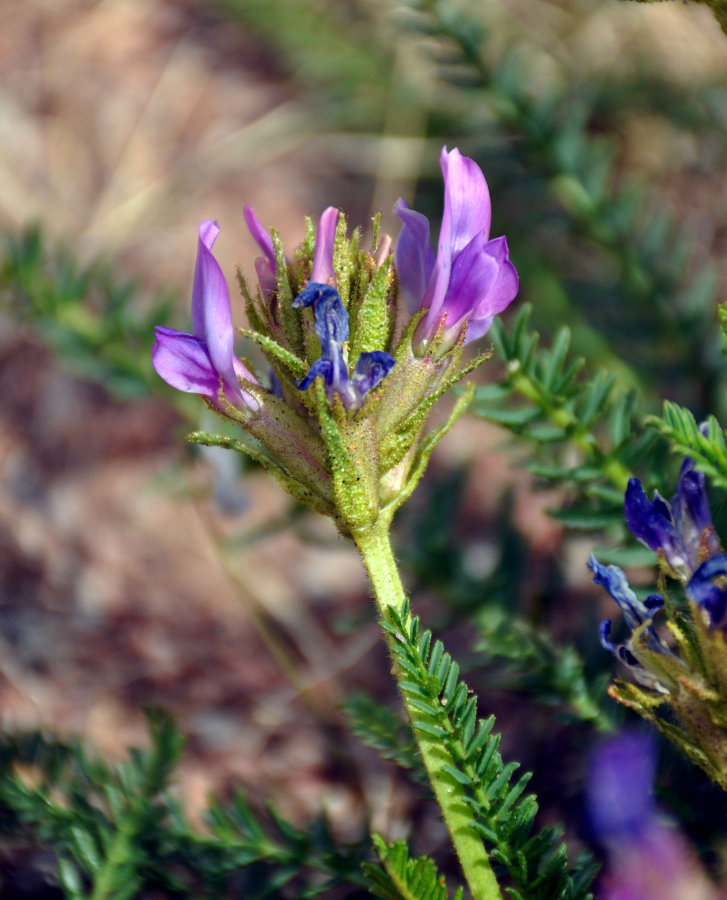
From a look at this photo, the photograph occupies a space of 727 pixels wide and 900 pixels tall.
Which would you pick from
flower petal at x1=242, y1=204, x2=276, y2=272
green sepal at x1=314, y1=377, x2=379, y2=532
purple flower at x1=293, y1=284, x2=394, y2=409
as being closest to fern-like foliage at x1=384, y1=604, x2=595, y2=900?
green sepal at x1=314, y1=377, x2=379, y2=532

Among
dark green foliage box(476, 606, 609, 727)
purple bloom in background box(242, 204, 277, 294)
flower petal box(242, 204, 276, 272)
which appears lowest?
dark green foliage box(476, 606, 609, 727)

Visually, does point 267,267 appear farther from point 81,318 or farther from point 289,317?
point 81,318

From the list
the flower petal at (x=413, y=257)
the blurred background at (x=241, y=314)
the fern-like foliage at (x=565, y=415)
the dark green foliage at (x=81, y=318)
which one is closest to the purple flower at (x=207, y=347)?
the flower petal at (x=413, y=257)

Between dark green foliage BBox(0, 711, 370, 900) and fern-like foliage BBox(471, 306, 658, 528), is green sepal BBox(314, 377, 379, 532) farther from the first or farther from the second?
dark green foliage BBox(0, 711, 370, 900)

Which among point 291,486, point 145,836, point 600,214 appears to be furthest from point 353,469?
point 600,214

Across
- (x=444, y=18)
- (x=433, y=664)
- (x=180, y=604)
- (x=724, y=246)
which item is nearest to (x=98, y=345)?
(x=180, y=604)
